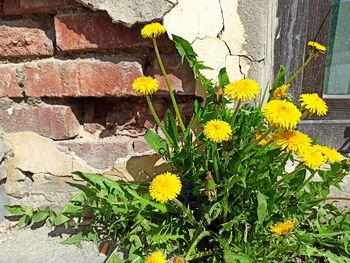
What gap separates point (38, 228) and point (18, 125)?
28 centimetres

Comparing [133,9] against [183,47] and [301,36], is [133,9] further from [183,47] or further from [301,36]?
[301,36]

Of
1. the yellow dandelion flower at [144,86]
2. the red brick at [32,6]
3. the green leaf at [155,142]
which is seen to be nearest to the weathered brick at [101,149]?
the green leaf at [155,142]

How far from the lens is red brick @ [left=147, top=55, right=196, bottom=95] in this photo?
87cm

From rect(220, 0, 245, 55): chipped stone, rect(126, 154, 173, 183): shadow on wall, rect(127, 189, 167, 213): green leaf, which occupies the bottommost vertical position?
rect(127, 189, 167, 213): green leaf

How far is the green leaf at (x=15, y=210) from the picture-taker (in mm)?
933

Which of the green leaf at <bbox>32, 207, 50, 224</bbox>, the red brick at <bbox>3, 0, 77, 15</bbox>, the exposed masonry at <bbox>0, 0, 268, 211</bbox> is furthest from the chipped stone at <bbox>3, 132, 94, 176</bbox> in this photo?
the red brick at <bbox>3, 0, 77, 15</bbox>

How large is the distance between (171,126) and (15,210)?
0.49m

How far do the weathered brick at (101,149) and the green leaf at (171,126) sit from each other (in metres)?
0.16

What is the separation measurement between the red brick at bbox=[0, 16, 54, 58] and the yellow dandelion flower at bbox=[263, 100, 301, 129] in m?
0.59

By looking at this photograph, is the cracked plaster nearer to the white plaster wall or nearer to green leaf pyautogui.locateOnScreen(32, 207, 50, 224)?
the white plaster wall

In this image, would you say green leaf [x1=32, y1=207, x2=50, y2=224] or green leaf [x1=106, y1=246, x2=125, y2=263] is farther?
green leaf [x1=32, y1=207, x2=50, y2=224]

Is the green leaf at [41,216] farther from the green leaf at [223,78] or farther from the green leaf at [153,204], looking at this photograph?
the green leaf at [223,78]

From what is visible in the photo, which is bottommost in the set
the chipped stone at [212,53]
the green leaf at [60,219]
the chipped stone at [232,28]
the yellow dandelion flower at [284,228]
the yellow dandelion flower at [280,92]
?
the green leaf at [60,219]

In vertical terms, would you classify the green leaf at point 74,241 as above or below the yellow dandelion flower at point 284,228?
below
